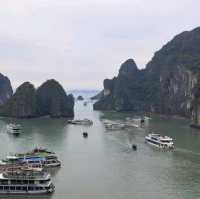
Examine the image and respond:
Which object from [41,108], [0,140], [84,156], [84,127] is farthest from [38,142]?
[41,108]

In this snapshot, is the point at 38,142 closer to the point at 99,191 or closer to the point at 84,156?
the point at 84,156

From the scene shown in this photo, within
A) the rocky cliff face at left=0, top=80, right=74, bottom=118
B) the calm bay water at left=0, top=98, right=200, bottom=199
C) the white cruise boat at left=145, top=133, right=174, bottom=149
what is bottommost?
the calm bay water at left=0, top=98, right=200, bottom=199

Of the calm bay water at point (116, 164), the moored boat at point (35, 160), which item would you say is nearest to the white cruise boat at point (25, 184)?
the calm bay water at point (116, 164)

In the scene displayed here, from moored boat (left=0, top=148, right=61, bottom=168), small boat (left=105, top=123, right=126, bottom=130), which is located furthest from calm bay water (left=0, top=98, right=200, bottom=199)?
small boat (left=105, top=123, right=126, bottom=130)

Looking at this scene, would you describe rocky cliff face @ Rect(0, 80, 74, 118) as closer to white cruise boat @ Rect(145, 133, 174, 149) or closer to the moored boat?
white cruise boat @ Rect(145, 133, 174, 149)

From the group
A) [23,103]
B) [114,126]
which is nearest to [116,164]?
[114,126]

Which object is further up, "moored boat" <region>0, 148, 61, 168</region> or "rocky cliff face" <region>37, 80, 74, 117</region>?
"rocky cliff face" <region>37, 80, 74, 117</region>
